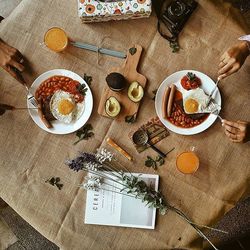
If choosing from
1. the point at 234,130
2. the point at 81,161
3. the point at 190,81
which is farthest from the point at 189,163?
the point at 81,161

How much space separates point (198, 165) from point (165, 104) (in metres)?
0.30

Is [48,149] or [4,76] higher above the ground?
[4,76]

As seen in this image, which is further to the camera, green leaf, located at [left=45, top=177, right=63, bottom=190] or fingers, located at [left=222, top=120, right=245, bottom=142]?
green leaf, located at [left=45, top=177, right=63, bottom=190]

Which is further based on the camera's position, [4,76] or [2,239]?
[2,239]

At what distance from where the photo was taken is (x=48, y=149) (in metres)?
1.92

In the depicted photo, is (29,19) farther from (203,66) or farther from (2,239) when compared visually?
(2,239)

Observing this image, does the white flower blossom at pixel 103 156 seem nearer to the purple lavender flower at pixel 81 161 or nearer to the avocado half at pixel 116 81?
the purple lavender flower at pixel 81 161

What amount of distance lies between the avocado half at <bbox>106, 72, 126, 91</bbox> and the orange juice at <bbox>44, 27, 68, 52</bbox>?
0.24 meters

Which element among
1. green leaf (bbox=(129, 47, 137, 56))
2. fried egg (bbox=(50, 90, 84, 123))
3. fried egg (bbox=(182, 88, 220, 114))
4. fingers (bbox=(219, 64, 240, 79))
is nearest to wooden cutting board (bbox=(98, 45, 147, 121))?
green leaf (bbox=(129, 47, 137, 56))

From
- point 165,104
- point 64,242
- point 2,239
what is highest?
point 165,104

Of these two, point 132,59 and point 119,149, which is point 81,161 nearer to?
point 119,149

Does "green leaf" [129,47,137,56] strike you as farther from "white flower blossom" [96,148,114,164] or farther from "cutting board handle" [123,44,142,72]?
"white flower blossom" [96,148,114,164]

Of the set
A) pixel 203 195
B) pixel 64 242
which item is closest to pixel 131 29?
pixel 203 195

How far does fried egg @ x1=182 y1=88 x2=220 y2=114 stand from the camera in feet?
6.06
